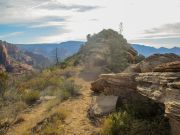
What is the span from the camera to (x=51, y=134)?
11781 millimetres

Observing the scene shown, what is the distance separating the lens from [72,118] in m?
13.8

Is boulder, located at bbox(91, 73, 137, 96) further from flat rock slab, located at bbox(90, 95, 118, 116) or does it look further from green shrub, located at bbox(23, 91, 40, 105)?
green shrub, located at bbox(23, 91, 40, 105)

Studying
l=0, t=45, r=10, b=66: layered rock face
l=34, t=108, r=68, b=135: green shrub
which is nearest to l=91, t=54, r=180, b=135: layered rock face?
l=34, t=108, r=68, b=135: green shrub

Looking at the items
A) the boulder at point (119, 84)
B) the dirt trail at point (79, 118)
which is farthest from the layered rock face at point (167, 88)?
the dirt trail at point (79, 118)

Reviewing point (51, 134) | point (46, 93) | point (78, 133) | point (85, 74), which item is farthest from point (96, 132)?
point (85, 74)

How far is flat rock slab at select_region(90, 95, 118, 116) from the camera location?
1320 cm

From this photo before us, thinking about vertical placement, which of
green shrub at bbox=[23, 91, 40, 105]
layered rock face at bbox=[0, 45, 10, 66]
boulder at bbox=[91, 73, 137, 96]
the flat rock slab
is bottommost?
layered rock face at bbox=[0, 45, 10, 66]

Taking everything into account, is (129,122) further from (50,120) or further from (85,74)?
(85,74)

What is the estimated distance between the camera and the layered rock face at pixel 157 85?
333 inches

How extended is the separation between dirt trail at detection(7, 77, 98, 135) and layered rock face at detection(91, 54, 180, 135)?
6.05 ft

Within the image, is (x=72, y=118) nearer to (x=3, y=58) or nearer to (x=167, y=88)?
(x=167, y=88)

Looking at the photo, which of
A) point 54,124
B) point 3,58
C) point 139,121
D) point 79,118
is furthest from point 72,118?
point 3,58

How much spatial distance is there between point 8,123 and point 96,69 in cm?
1785

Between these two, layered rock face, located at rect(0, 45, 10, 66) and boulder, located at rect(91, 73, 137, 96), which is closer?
boulder, located at rect(91, 73, 137, 96)
